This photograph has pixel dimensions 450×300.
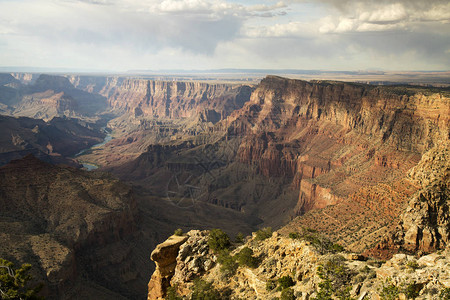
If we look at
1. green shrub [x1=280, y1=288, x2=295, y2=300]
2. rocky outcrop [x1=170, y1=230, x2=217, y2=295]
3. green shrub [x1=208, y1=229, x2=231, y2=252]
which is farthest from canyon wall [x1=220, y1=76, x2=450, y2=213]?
green shrub [x1=280, y1=288, x2=295, y2=300]

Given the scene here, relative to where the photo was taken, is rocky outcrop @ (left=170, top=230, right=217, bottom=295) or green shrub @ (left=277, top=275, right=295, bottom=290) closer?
green shrub @ (left=277, top=275, right=295, bottom=290)

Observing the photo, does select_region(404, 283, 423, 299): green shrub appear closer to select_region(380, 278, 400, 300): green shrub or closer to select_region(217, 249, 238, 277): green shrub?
select_region(380, 278, 400, 300): green shrub

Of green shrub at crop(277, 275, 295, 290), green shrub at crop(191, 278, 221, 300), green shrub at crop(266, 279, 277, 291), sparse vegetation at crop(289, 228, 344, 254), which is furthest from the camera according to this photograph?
green shrub at crop(191, 278, 221, 300)

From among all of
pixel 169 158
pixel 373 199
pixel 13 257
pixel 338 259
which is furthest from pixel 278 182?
pixel 338 259

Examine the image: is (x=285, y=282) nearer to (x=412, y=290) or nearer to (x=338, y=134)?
(x=412, y=290)

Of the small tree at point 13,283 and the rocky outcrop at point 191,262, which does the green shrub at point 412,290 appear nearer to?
the rocky outcrop at point 191,262

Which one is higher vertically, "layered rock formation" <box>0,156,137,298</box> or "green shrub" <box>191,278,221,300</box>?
"green shrub" <box>191,278,221,300</box>

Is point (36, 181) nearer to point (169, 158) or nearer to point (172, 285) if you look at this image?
point (172, 285)
